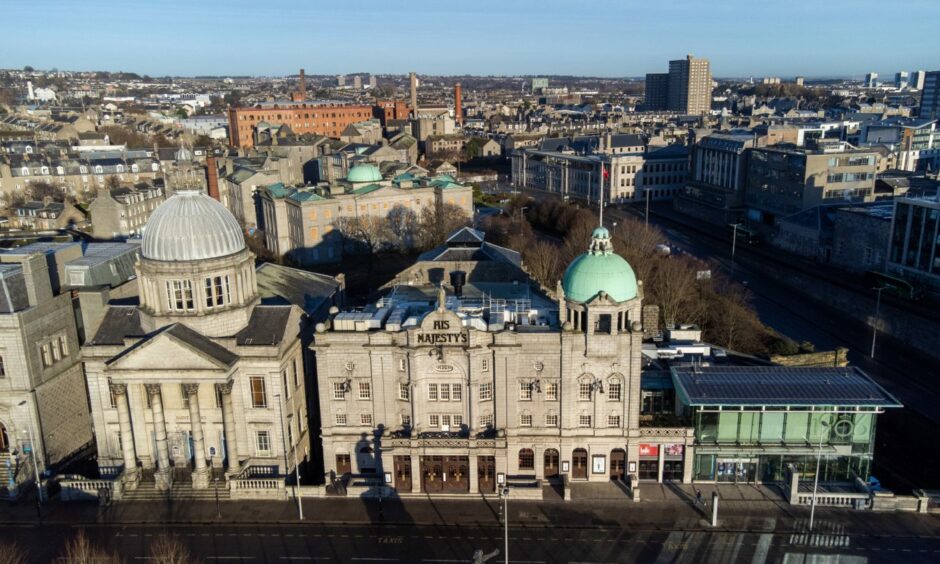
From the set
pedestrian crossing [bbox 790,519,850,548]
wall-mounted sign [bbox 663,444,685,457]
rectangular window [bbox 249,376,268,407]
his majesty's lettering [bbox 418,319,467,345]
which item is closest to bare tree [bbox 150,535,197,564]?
rectangular window [bbox 249,376,268,407]

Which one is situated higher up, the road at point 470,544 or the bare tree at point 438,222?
the bare tree at point 438,222

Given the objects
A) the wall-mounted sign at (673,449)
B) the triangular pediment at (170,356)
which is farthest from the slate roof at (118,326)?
the wall-mounted sign at (673,449)

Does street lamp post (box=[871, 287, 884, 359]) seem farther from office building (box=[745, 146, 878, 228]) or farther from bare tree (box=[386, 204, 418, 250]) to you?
bare tree (box=[386, 204, 418, 250])

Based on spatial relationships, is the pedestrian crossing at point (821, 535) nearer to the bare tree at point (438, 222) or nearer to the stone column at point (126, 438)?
the stone column at point (126, 438)

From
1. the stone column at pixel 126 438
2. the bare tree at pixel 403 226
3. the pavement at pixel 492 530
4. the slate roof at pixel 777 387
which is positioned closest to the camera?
the pavement at pixel 492 530

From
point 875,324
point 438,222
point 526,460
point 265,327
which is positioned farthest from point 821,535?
point 438,222

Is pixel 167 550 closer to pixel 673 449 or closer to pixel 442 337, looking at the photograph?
pixel 442 337

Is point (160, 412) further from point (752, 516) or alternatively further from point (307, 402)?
point (752, 516)
